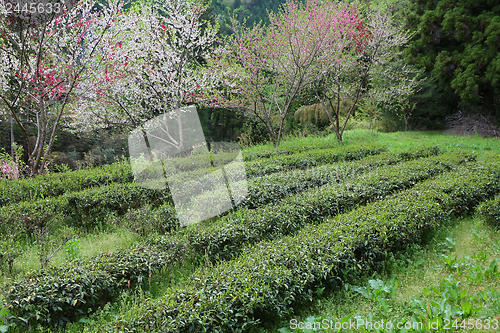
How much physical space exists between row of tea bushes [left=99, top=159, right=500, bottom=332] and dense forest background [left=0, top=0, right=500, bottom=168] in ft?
29.8

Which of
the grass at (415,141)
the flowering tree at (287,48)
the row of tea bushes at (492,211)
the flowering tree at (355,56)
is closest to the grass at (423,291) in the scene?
the row of tea bushes at (492,211)

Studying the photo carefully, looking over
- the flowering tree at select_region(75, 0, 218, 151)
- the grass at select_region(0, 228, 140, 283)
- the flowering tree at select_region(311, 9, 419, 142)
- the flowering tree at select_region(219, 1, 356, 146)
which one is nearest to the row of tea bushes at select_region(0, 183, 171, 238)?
the grass at select_region(0, 228, 140, 283)

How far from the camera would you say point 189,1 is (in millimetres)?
9180

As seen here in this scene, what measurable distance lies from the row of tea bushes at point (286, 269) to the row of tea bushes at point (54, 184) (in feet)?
14.6

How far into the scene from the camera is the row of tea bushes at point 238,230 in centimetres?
262

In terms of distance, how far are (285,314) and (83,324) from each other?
2.03 m

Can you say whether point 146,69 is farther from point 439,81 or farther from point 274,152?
point 439,81

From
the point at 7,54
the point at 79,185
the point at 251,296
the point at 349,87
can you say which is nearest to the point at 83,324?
the point at 251,296

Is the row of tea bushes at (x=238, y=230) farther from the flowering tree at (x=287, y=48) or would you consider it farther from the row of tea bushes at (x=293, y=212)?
the flowering tree at (x=287, y=48)

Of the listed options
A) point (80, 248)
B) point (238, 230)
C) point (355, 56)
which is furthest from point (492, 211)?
point (355, 56)

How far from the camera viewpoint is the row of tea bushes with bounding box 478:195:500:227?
13.5ft

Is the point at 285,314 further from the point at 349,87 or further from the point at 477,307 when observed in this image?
the point at 349,87

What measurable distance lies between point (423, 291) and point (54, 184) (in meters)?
7.05

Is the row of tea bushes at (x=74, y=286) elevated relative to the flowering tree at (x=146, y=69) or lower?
lower
